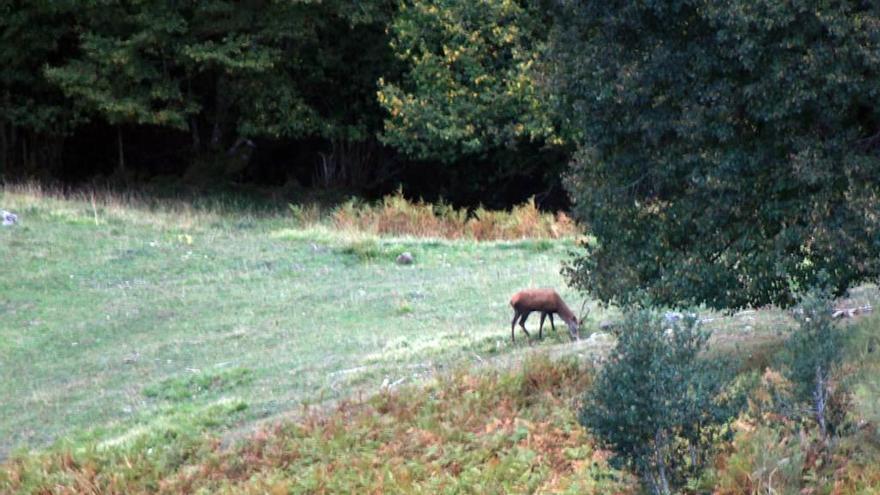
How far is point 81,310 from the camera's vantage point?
57.7ft

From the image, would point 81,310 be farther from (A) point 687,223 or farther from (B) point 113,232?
(A) point 687,223

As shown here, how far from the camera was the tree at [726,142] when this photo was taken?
33.3 feet

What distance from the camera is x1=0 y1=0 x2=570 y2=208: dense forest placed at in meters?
26.8

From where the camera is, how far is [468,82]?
1070 inches

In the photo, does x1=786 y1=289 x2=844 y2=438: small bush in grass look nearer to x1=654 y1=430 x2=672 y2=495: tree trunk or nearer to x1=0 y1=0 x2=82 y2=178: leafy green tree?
x1=654 y1=430 x2=672 y2=495: tree trunk

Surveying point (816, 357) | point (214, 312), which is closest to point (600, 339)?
point (816, 357)

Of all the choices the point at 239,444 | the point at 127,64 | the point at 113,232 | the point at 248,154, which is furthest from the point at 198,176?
the point at 239,444

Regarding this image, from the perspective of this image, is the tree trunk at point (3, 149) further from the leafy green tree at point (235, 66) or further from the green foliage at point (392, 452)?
the green foliage at point (392, 452)

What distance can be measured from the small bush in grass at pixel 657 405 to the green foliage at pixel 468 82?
17074 mm

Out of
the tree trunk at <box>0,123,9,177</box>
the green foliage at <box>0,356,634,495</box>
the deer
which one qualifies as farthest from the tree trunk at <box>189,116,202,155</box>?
the green foliage at <box>0,356,634,495</box>

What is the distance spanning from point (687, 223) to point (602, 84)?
1.38 m

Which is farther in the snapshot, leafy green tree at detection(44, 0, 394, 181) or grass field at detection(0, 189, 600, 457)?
leafy green tree at detection(44, 0, 394, 181)

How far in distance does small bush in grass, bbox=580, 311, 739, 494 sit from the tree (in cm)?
164

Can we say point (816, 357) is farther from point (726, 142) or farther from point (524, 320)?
point (524, 320)
